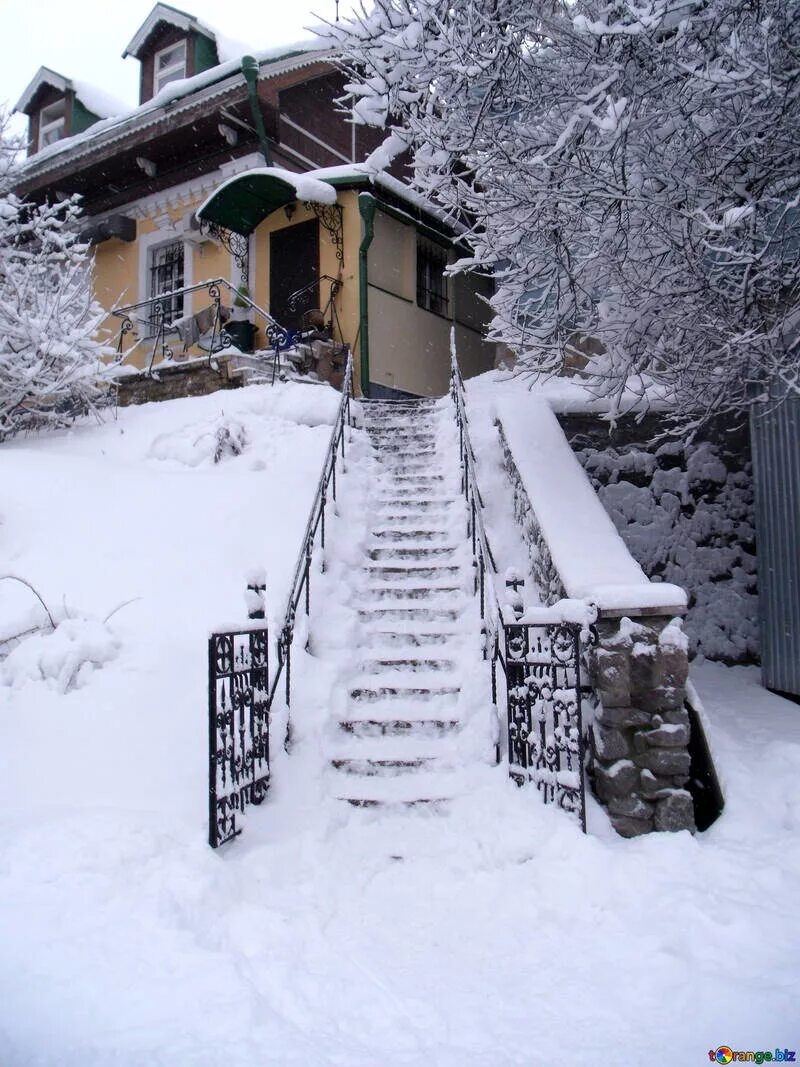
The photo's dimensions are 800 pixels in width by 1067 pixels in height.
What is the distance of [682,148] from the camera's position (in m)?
5.91

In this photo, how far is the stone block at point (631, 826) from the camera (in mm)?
4805

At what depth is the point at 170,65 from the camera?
1702 cm

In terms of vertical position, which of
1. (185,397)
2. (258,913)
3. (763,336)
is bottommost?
(258,913)

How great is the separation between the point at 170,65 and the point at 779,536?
53.8 feet

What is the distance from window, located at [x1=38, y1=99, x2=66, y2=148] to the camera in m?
18.8

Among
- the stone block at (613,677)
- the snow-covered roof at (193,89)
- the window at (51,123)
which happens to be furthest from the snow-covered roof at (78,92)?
the stone block at (613,677)

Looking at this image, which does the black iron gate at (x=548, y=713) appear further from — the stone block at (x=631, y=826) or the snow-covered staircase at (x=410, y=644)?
the snow-covered staircase at (x=410, y=644)

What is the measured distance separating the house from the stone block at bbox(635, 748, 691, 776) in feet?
32.2

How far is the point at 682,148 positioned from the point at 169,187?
13063mm

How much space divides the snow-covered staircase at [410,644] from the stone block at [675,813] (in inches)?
50.0

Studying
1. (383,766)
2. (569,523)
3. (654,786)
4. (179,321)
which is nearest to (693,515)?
(569,523)

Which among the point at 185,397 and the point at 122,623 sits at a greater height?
the point at 185,397

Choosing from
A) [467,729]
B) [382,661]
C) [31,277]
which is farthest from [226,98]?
[467,729]

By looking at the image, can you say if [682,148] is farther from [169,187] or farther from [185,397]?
[169,187]
